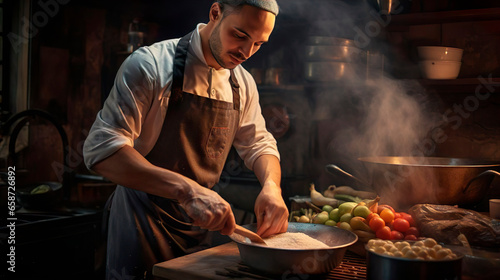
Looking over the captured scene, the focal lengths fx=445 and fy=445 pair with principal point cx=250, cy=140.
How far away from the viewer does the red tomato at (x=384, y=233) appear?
1886 mm

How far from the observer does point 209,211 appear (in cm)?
157

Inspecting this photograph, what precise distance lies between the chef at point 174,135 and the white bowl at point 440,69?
1.36 meters

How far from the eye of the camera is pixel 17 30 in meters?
4.20

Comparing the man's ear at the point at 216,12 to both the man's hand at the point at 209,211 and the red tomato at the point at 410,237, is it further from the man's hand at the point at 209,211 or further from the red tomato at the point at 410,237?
the red tomato at the point at 410,237

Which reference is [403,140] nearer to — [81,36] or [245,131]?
[245,131]

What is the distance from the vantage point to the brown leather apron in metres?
2.04

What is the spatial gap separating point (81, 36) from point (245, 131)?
2.95 meters

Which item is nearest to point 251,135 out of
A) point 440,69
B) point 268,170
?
point 268,170

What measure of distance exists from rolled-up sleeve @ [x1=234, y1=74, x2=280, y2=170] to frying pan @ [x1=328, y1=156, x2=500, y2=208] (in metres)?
0.58

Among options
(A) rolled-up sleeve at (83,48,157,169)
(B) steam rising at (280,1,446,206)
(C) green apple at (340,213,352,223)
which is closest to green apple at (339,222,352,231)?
(C) green apple at (340,213,352,223)

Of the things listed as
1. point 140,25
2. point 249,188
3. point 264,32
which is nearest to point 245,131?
point 264,32

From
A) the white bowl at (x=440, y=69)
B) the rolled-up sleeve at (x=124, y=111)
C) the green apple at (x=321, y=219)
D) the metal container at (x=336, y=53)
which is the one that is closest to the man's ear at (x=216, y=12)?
the rolled-up sleeve at (x=124, y=111)

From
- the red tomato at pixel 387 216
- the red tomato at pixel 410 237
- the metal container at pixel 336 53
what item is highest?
the metal container at pixel 336 53

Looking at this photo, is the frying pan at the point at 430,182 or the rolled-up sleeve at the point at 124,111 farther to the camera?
the frying pan at the point at 430,182
